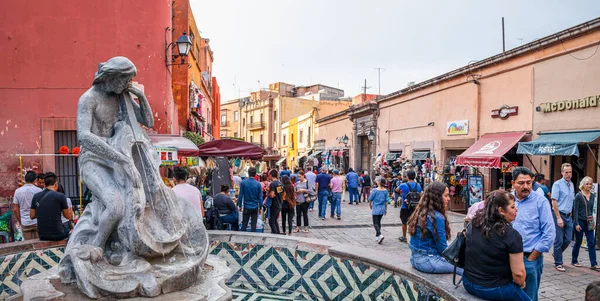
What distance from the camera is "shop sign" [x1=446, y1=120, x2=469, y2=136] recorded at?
48.1ft

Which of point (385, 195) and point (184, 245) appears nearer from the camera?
point (184, 245)

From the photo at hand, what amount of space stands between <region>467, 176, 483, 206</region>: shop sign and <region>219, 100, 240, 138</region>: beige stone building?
1832 inches

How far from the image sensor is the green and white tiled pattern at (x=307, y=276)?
4441 millimetres

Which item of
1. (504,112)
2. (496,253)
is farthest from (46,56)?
(504,112)

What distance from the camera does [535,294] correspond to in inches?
141

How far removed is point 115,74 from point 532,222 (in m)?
4.37

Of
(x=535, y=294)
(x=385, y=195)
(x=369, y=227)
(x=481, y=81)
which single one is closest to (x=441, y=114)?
(x=481, y=81)

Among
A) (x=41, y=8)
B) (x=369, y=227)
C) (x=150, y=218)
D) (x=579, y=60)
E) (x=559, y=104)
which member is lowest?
(x=369, y=227)

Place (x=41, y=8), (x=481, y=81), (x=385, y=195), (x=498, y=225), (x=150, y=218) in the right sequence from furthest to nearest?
(x=481, y=81) < (x=41, y=8) < (x=385, y=195) < (x=150, y=218) < (x=498, y=225)

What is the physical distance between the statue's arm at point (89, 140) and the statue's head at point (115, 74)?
25cm

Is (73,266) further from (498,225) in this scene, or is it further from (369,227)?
(369,227)

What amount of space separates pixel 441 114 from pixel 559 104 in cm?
Result: 588

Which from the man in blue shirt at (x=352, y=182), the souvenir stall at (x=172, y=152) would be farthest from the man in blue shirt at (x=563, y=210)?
the man in blue shirt at (x=352, y=182)

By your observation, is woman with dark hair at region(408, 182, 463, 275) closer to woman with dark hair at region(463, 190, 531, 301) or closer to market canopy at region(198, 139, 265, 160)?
woman with dark hair at region(463, 190, 531, 301)
